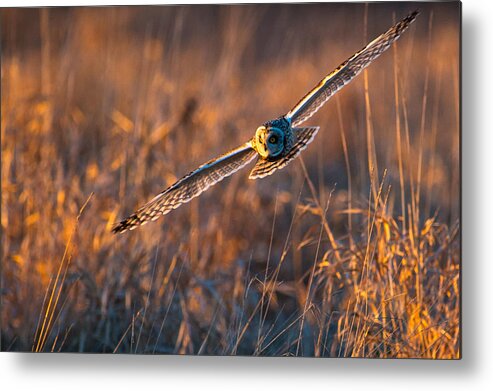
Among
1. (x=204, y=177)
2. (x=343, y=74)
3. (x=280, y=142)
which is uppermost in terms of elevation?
(x=343, y=74)

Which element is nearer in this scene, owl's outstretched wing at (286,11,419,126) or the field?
owl's outstretched wing at (286,11,419,126)

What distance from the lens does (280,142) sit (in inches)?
169

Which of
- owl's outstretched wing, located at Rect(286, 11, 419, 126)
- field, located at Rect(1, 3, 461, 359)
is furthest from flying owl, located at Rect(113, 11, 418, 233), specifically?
field, located at Rect(1, 3, 461, 359)

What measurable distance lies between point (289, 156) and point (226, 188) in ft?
1.61

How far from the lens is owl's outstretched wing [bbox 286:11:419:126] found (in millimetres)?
4234

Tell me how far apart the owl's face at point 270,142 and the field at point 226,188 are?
5.9 inches

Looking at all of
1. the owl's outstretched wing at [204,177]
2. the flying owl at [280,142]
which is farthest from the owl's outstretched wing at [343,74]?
the owl's outstretched wing at [204,177]

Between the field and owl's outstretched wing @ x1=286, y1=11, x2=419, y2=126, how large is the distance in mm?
47

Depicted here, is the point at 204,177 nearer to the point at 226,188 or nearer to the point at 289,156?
the point at 289,156

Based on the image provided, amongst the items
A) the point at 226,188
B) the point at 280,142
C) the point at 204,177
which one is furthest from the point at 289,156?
the point at 226,188

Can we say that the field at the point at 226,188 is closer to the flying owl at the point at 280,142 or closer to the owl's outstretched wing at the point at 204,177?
the flying owl at the point at 280,142

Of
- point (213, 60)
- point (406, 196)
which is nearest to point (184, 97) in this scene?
point (213, 60)

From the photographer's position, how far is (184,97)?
4641 mm

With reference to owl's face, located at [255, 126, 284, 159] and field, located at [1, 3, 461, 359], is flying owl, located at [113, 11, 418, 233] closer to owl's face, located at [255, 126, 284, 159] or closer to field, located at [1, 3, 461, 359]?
owl's face, located at [255, 126, 284, 159]
